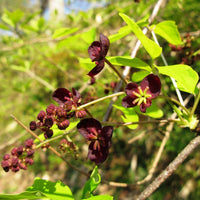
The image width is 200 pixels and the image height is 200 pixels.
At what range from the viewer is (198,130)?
29.9 inches

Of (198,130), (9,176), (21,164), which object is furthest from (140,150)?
(9,176)

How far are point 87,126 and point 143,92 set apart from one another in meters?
0.21

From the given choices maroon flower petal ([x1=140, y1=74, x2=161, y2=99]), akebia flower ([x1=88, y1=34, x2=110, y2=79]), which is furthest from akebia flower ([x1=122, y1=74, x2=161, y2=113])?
akebia flower ([x1=88, y1=34, x2=110, y2=79])

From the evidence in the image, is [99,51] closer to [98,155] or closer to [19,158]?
[98,155]

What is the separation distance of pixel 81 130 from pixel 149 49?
331mm

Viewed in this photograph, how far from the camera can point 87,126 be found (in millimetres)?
687

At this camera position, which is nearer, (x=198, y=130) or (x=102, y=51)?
(x=102, y=51)

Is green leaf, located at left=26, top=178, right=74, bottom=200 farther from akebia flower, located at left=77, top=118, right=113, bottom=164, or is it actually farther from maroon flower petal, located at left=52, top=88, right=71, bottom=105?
maroon flower petal, located at left=52, top=88, right=71, bottom=105

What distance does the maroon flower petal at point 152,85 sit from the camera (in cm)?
65

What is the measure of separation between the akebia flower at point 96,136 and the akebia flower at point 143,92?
0.36ft

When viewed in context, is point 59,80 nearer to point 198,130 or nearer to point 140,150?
point 140,150

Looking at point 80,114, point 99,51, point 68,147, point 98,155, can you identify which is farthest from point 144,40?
point 68,147

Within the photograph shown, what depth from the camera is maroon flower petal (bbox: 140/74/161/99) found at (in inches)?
25.5

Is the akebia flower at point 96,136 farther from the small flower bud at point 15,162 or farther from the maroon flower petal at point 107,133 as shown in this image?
the small flower bud at point 15,162
